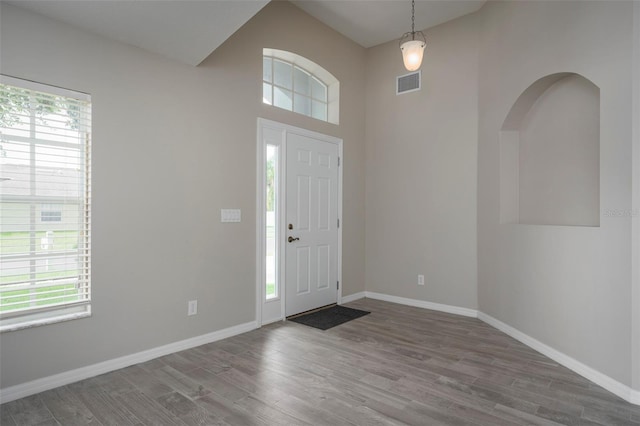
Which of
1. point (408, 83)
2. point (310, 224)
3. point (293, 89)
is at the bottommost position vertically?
point (310, 224)

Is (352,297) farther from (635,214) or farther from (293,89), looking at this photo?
(635,214)

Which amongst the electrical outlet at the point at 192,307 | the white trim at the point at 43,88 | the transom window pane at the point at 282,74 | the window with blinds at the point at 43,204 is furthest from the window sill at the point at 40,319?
the transom window pane at the point at 282,74

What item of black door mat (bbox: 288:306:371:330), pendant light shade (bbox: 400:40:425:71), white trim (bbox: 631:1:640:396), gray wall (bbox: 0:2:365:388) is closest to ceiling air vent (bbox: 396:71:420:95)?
pendant light shade (bbox: 400:40:425:71)

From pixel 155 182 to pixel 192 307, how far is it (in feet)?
3.83

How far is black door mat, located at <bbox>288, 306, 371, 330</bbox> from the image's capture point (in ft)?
13.2

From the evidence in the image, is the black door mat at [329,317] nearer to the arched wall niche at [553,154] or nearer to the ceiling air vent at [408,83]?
the arched wall niche at [553,154]

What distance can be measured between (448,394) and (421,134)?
129 inches

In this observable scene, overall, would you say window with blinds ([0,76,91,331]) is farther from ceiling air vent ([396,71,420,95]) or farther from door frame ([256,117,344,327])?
ceiling air vent ([396,71,420,95])

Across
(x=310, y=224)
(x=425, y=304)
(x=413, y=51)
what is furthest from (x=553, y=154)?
(x=310, y=224)

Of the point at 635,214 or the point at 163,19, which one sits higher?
the point at 163,19

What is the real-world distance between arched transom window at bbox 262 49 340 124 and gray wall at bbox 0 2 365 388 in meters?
0.19

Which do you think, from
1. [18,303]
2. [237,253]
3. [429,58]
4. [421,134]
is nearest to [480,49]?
[429,58]

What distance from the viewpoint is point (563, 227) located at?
3.04 m

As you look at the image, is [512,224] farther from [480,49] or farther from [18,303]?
[18,303]
